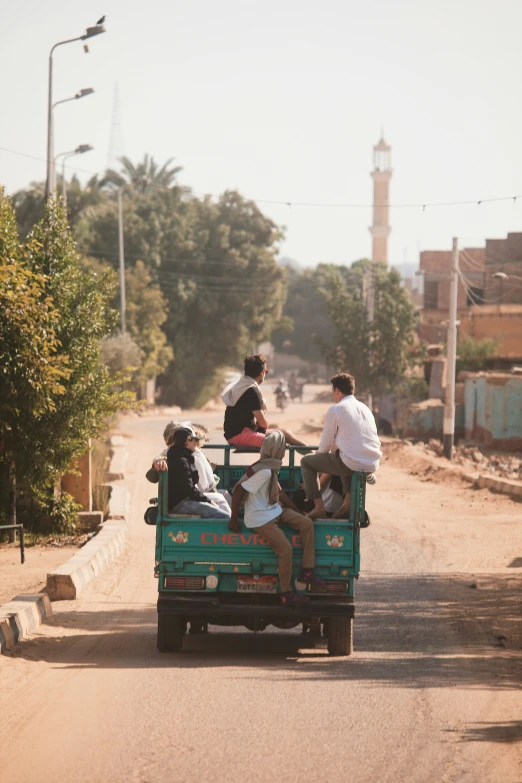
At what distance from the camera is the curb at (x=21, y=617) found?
923 centimetres

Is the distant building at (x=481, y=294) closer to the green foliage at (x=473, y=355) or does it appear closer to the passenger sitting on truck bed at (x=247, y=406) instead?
the green foliage at (x=473, y=355)

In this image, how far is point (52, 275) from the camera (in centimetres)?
1684

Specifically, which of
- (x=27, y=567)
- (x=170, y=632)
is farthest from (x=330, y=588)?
(x=27, y=567)

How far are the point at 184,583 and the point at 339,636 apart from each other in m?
1.37

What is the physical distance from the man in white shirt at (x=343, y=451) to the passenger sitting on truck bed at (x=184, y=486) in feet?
2.51

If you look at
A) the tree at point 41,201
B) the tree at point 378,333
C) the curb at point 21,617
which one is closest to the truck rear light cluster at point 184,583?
the curb at point 21,617

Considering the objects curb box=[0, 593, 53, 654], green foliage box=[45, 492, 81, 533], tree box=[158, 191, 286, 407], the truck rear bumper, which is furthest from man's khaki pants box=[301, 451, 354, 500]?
tree box=[158, 191, 286, 407]

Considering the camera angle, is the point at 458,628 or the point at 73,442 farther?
the point at 73,442

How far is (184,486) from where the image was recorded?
8969 mm

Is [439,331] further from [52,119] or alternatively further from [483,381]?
[52,119]

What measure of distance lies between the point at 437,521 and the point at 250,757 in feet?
45.3

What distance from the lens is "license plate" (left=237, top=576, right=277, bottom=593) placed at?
8.89 m

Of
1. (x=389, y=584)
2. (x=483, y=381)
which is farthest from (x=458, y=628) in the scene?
(x=483, y=381)

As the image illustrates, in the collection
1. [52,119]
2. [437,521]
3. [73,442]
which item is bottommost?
[437,521]
